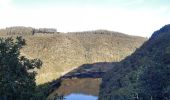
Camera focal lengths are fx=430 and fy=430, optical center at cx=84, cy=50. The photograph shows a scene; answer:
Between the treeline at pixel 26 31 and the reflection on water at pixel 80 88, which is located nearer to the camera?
the reflection on water at pixel 80 88

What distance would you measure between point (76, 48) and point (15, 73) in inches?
5373

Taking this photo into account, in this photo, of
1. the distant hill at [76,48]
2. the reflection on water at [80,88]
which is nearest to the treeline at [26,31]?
the distant hill at [76,48]

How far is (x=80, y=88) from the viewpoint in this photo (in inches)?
3787

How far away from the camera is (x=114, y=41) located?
163125mm

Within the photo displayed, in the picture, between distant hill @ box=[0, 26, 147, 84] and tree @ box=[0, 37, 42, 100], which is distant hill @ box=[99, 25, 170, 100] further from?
distant hill @ box=[0, 26, 147, 84]

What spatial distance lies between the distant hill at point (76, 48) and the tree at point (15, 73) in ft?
347

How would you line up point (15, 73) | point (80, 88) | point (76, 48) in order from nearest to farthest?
point (15, 73), point (80, 88), point (76, 48)

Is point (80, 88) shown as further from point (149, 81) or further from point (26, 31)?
point (26, 31)

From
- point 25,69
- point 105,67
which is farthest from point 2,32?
point 25,69

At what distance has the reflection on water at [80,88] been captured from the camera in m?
81.3

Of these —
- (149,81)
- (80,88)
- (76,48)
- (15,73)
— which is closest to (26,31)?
(76,48)

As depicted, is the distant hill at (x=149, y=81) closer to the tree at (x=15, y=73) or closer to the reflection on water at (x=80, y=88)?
the reflection on water at (x=80, y=88)

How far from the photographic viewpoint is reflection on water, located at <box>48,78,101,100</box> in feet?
267

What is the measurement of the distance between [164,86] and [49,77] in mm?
74516
